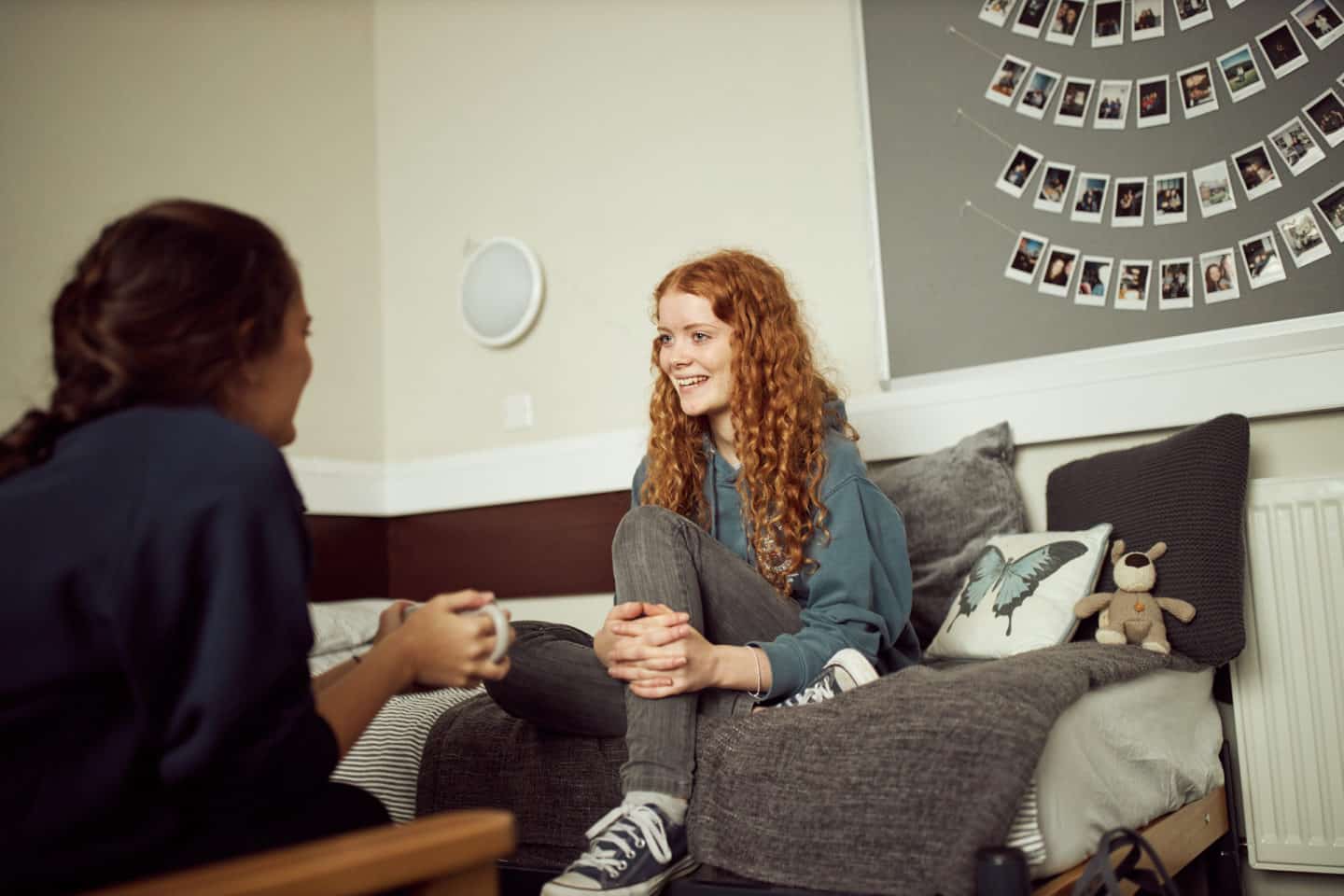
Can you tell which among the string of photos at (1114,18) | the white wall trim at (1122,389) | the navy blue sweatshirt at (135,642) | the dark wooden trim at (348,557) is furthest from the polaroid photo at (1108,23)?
the dark wooden trim at (348,557)

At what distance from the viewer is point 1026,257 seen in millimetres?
2145

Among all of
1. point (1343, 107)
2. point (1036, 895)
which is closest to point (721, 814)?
point (1036, 895)

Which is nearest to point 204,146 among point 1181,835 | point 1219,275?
point 1219,275

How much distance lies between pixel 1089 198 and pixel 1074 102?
194 millimetres

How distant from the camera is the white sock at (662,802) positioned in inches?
49.2

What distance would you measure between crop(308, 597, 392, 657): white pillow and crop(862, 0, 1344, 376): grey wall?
4.18 feet

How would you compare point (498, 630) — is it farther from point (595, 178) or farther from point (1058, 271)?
point (595, 178)

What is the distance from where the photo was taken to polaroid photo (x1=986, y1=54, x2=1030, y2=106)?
Answer: 216 centimetres

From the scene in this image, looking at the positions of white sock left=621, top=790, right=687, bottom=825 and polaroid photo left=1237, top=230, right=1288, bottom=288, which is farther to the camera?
polaroid photo left=1237, top=230, right=1288, bottom=288

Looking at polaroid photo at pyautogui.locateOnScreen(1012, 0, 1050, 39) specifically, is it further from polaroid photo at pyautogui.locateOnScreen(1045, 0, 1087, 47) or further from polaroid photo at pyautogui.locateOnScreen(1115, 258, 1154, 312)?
polaroid photo at pyautogui.locateOnScreen(1115, 258, 1154, 312)

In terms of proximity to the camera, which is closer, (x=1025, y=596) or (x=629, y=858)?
(x=629, y=858)

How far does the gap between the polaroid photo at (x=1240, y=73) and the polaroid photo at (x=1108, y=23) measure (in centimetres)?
19

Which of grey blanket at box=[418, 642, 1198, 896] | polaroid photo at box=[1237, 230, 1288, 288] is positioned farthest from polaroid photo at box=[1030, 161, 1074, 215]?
grey blanket at box=[418, 642, 1198, 896]

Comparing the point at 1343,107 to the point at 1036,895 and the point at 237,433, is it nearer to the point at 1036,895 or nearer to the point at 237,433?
the point at 1036,895
